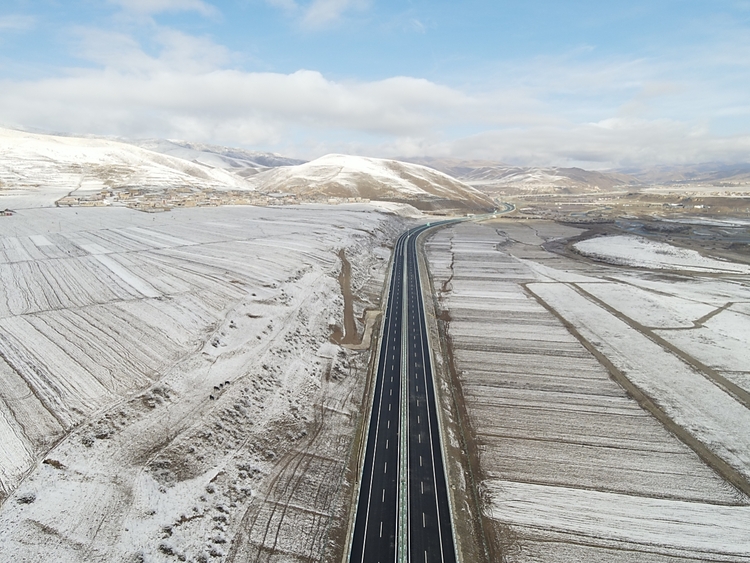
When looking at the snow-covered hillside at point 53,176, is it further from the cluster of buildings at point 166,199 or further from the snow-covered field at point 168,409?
the snow-covered field at point 168,409

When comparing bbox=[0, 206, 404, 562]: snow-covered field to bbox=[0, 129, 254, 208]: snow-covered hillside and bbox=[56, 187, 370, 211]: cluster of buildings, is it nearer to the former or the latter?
bbox=[56, 187, 370, 211]: cluster of buildings

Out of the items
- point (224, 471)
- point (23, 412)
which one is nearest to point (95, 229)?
point (23, 412)

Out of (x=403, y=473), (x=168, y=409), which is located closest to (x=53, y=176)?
(x=168, y=409)

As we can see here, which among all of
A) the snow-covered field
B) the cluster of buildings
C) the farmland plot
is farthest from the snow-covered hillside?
the farmland plot

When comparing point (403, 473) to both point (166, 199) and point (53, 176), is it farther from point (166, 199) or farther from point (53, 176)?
point (53, 176)

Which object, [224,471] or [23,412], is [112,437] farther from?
[224,471]

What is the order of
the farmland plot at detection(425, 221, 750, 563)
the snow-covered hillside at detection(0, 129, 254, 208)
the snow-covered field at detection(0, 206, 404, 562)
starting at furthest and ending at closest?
1. the snow-covered hillside at detection(0, 129, 254, 208)
2. the farmland plot at detection(425, 221, 750, 563)
3. the snow-covered field at detection(0, 206, 404, 562)

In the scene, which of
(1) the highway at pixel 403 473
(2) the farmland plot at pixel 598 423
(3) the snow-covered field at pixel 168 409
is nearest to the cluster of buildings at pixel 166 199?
(3) the snow-covered field at pixel 168 409
